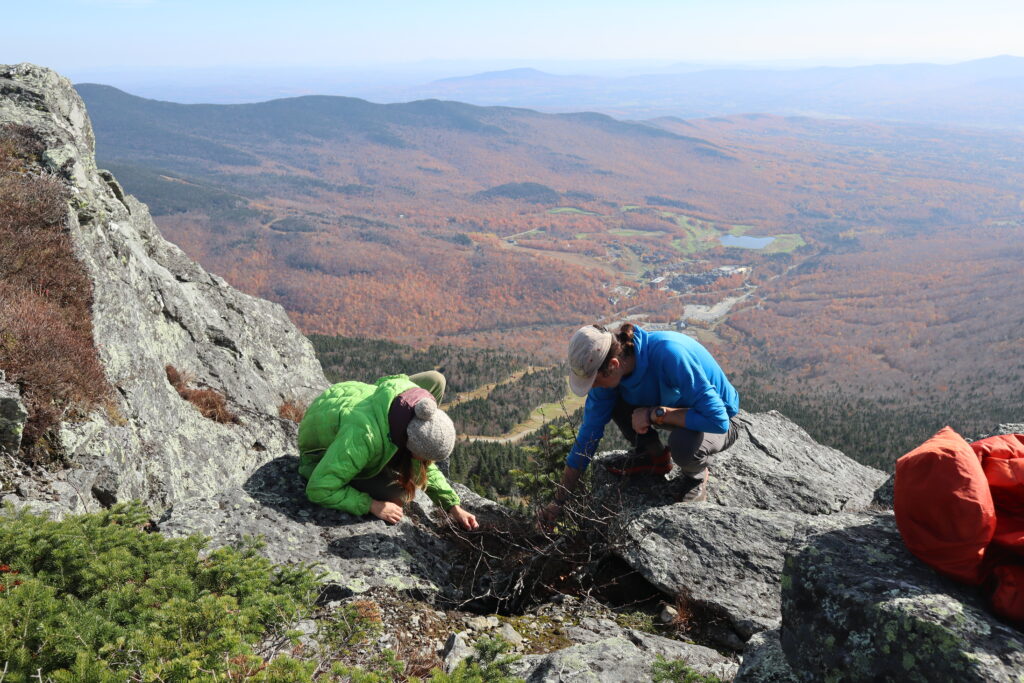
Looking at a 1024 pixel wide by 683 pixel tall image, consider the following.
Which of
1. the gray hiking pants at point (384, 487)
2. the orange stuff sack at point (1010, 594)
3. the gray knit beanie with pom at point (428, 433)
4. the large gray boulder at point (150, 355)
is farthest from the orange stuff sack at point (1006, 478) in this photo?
the large gray boulder at point (150, 355)

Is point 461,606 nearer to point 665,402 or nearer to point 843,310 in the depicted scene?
point 665,402

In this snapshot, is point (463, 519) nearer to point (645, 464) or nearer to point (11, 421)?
point (645, 464)

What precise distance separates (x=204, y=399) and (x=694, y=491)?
764 centimetres

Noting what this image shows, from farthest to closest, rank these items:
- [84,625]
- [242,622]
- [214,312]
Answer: [214,312] → [242,622] → [84,625]

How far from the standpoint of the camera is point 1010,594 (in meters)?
3.44

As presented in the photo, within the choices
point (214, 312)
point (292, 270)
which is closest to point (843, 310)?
point (292, 270)

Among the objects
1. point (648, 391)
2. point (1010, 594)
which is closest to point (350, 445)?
point (648, 391)

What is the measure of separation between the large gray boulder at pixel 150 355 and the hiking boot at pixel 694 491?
544 cm

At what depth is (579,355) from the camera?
615cm

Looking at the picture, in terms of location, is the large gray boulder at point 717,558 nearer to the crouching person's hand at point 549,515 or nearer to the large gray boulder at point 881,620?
the crouching person's hand at point 549,515

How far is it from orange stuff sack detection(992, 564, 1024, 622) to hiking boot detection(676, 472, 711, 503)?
3.98 meters

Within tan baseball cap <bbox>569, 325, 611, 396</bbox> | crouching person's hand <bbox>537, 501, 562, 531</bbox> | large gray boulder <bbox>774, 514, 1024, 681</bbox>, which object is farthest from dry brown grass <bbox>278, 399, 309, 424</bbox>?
large gray boulder <bbox>774, 514, 1024, 681</bbox>

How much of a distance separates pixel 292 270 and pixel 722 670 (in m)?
200

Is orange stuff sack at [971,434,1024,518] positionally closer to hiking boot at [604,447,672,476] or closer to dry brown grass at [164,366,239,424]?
hiking boot at [604,447,672,476]
